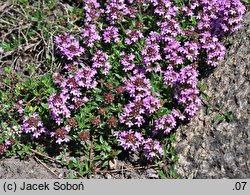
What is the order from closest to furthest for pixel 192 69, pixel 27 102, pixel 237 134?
pixel 237 134 < pixel 192 69 < pixel 27 102

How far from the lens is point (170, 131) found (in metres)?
4.71

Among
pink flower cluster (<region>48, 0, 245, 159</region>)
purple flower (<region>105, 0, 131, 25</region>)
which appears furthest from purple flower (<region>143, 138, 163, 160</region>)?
purple flower (<region>105, 0, 131, 25</region>)

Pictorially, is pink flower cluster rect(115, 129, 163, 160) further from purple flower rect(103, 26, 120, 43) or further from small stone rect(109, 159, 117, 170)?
purple flower rect(103, 26, 120, 43)

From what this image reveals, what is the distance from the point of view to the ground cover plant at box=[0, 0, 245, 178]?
4.53m

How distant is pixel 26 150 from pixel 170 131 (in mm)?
1573

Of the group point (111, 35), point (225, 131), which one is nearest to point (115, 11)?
point (111, 35)

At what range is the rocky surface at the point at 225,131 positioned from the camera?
417 cm

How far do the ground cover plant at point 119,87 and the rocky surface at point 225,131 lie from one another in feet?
0.39

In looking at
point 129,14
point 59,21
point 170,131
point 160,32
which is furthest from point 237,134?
point 59,21

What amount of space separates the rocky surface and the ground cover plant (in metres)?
0.12

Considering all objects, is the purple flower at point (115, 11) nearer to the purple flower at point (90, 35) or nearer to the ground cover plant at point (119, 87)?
the ground cover plant at point (119, 87)

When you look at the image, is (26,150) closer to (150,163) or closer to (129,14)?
(150,163)

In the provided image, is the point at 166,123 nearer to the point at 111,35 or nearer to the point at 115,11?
the point at 111,35

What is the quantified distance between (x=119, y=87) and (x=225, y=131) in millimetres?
1206
